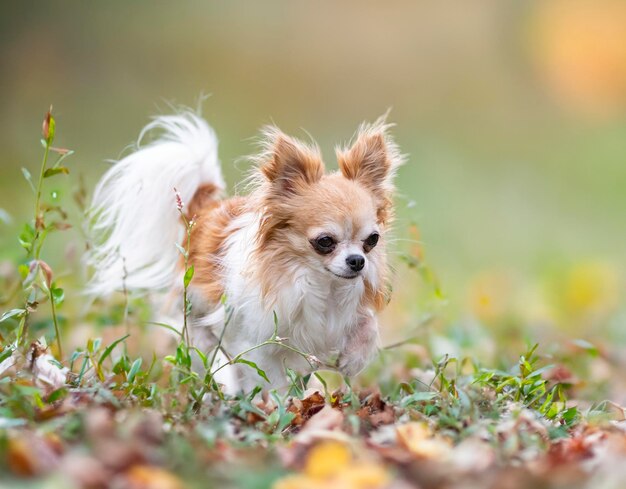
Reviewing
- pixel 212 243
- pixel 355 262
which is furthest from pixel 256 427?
pixel 212 243

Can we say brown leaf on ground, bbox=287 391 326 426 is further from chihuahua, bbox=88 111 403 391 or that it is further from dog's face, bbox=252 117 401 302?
dog's face, bbox=252 117 401 302

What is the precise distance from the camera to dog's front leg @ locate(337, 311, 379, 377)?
3844 millimetres

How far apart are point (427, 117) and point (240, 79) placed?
2.27m

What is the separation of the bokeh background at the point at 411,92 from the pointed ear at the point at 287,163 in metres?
4.06

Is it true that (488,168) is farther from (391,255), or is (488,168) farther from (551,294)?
(391,255)

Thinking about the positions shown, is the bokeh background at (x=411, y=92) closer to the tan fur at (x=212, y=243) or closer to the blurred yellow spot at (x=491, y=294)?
the blurred yellow spot at (x=491, y=294)

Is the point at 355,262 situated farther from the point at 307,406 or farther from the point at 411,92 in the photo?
the point at 411,92

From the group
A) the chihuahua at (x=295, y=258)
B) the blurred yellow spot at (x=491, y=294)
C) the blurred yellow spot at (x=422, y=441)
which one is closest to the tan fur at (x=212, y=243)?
the chihuahua at (x=295, y=258)

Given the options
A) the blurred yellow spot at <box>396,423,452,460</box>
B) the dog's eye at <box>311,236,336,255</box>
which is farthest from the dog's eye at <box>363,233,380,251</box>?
the blurred yellow spot at <box>396,423,452,460</box>

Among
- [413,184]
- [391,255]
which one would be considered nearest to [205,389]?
[391,255]

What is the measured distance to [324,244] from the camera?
3.75 metres

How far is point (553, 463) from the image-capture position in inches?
98.2

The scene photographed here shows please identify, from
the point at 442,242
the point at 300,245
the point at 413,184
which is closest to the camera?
the point at 300,245

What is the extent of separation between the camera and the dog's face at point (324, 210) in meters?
3.72
